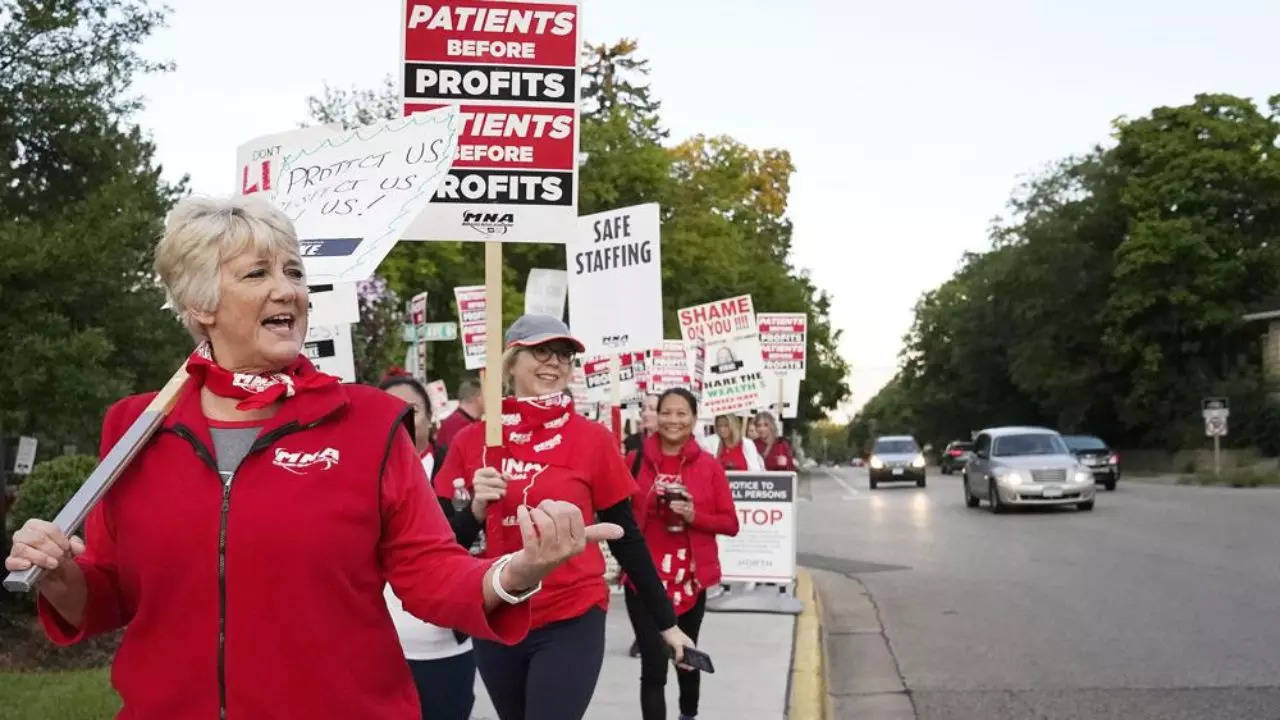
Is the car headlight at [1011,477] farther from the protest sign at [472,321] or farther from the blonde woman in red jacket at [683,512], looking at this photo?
the blonde woman in red jacket at [683,512]

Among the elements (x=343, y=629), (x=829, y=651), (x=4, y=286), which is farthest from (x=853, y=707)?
(x=4, y=286)

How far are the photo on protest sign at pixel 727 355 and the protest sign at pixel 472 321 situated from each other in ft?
8.28

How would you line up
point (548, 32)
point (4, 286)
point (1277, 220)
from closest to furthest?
1. point (548, 32)
2. point (4, 286)
3. point (1277, 220)

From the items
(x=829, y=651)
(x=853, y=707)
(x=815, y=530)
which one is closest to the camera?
(x=853, y=707)

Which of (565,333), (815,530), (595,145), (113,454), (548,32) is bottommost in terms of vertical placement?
(815,530)

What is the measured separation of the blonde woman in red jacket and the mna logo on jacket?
4996 millimetres

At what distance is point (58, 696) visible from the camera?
8.19m

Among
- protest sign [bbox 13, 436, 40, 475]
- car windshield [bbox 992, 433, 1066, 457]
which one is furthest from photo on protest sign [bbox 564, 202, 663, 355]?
car windshield [bbox 992, 433, 1066, 457]

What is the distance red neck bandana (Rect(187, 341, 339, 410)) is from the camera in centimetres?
283

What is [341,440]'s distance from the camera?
9.19 feet

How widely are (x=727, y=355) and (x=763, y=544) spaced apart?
5591mm

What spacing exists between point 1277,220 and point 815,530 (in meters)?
39.5

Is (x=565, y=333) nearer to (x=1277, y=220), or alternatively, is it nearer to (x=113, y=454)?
(x=113, y=454)

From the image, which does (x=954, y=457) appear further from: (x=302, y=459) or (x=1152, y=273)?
(x=302, y=459)
